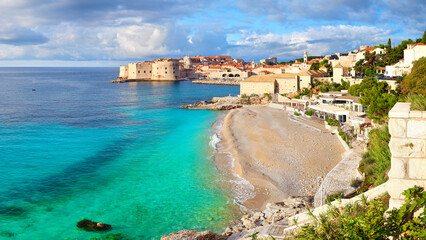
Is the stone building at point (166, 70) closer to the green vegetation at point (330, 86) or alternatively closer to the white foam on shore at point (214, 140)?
the green vegetation at point (330, 86)

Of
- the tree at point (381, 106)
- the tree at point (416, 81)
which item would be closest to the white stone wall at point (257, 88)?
the tree at point (416, 81)

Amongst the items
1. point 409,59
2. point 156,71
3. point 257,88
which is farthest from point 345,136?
point 156,71

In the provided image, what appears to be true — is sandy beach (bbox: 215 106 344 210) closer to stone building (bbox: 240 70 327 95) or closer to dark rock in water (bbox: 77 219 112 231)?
dark rock in water (bbox: 77 219 112 231)

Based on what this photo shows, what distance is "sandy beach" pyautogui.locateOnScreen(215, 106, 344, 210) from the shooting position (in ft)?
41.1

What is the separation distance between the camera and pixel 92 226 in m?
10.0

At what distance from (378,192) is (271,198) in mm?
6438

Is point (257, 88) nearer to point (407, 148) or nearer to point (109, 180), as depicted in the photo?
point (109, 180)

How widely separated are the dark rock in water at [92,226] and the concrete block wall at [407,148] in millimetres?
8449

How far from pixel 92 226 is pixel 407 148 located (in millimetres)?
9068

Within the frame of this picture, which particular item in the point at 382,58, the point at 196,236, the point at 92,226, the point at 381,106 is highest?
the point at 382,58

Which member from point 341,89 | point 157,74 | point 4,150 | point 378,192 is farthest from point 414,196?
point 157,74

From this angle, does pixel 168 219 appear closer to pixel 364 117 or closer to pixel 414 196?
pixel 414 196

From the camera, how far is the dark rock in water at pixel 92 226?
9927mm

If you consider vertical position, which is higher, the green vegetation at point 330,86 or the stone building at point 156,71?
the stone building at point 156,71
